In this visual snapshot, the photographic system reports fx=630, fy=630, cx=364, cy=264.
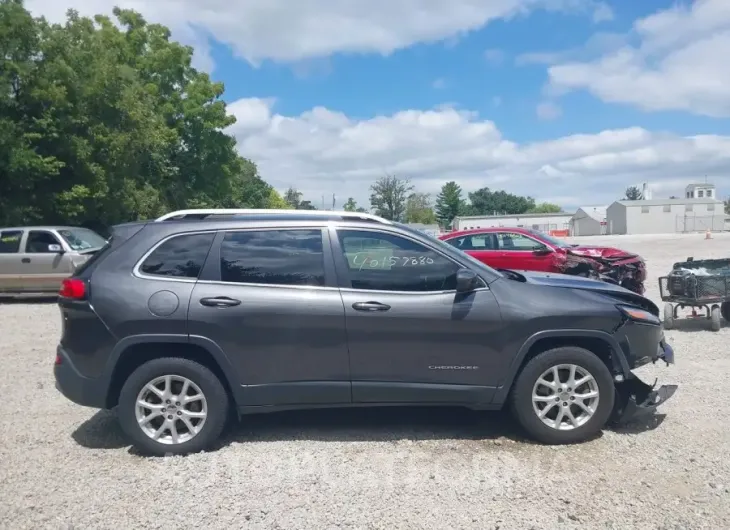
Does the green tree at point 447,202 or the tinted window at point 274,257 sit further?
the green tree at point 447,202

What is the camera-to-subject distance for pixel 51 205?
20.7 m

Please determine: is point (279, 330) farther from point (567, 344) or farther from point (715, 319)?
point (715, 319)

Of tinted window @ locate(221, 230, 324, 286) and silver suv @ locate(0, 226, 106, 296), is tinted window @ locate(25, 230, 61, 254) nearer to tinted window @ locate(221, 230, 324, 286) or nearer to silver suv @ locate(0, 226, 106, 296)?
silver suv @ locate(0, 226, 106, 296)

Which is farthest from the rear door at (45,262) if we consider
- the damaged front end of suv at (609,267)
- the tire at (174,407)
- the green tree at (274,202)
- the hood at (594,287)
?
the green tree at (274,202)

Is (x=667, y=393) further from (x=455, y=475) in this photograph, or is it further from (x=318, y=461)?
(x=318, y=461)

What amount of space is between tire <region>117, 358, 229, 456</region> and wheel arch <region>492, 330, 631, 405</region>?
2.15 meters

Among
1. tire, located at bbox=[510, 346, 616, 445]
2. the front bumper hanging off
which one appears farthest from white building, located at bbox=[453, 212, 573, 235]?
tire, located at bbox=[510, 346, 616, 445]

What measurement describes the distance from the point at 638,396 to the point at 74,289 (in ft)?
15.2

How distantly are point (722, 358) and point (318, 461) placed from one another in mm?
5659

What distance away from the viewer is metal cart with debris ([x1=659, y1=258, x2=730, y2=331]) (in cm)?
943

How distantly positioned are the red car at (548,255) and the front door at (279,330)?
7.71m

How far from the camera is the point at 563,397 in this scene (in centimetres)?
489

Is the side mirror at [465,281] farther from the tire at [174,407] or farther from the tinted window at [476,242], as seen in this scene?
the tinted window at [476,242]

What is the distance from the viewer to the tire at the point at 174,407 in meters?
4.78
